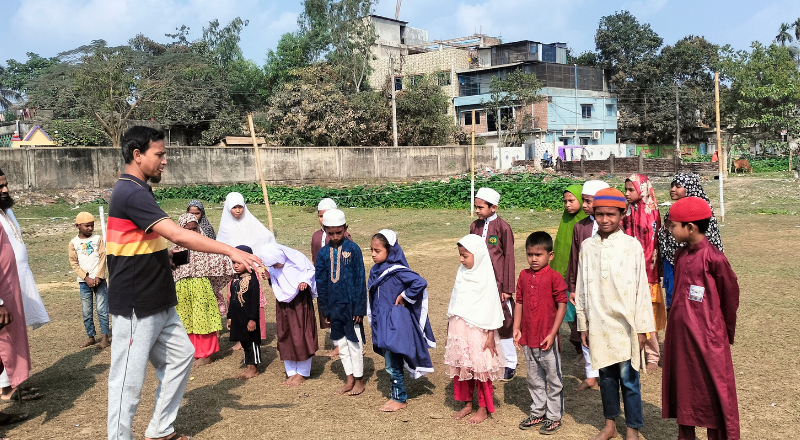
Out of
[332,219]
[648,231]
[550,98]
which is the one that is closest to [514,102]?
[550,98]

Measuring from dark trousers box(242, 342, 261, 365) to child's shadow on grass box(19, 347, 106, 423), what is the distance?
1423 mm

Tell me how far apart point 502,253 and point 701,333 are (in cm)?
221

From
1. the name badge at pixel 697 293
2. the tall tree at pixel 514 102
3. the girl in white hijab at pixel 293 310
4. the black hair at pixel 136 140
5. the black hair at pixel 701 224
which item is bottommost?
the girl in white hijab at pixel 293 310

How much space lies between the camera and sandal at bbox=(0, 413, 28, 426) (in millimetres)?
4723

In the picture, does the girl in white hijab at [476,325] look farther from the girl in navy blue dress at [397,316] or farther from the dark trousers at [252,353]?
the dark trousers at [252,353]

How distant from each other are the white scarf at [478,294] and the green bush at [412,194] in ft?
49.5

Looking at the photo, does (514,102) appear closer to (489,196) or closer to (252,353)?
(489,196)

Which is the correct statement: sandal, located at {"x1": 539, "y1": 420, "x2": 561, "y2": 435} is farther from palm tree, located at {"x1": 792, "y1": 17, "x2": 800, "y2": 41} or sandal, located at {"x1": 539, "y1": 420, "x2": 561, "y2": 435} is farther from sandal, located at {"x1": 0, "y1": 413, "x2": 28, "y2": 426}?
palm tree, located at {"x1": 792, "y1": 17, "x2": 800, "y2": 41}

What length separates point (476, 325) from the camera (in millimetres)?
4406

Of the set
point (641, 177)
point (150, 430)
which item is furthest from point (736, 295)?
point (150, 430)

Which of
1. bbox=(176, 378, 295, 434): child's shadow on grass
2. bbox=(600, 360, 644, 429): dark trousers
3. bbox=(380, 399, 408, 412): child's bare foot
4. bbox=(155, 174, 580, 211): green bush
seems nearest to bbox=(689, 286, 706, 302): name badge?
bbox=(600, 360, 644, 429): dark trousers

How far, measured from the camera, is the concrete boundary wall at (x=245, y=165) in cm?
2101

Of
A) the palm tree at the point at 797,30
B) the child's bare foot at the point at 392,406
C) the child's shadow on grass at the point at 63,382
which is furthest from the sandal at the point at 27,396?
the palm tree at the point at 797,30

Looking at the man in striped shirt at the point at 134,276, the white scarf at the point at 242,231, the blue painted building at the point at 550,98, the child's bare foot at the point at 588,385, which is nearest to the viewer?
the man in striped shirt at the point at 134,276
